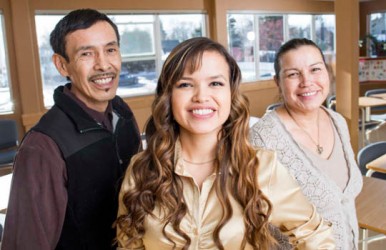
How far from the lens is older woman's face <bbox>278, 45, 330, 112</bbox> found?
1.68 m

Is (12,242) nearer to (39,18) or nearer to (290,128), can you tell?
(290,128)

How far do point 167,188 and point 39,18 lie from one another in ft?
19.4

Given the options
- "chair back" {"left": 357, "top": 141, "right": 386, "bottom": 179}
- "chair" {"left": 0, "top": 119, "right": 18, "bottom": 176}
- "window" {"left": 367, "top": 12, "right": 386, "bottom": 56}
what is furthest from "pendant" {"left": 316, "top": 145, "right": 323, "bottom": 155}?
"window" {"left": 367, "top": 12, "right": 386, "bottom": 56}

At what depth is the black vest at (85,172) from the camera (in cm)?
134

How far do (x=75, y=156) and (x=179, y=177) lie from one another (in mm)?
336

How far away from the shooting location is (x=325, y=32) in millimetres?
10859

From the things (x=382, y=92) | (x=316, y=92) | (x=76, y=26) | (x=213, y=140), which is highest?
(x=76, y=26)

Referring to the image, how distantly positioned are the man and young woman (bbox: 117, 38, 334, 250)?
0.15 metres

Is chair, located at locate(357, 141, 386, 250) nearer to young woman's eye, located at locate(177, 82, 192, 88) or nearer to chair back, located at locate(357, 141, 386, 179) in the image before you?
chair back, located at locate(357, 141, 386, 179)

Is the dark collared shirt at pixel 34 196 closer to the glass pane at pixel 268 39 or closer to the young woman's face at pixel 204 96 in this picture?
the young woman's face at pixel 204 96

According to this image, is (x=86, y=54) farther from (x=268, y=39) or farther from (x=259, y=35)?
(x=268, y=39)

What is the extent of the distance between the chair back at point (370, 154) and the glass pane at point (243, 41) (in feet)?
18.5

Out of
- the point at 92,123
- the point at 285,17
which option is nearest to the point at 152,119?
the point at 92,123

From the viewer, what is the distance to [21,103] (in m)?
6.30
